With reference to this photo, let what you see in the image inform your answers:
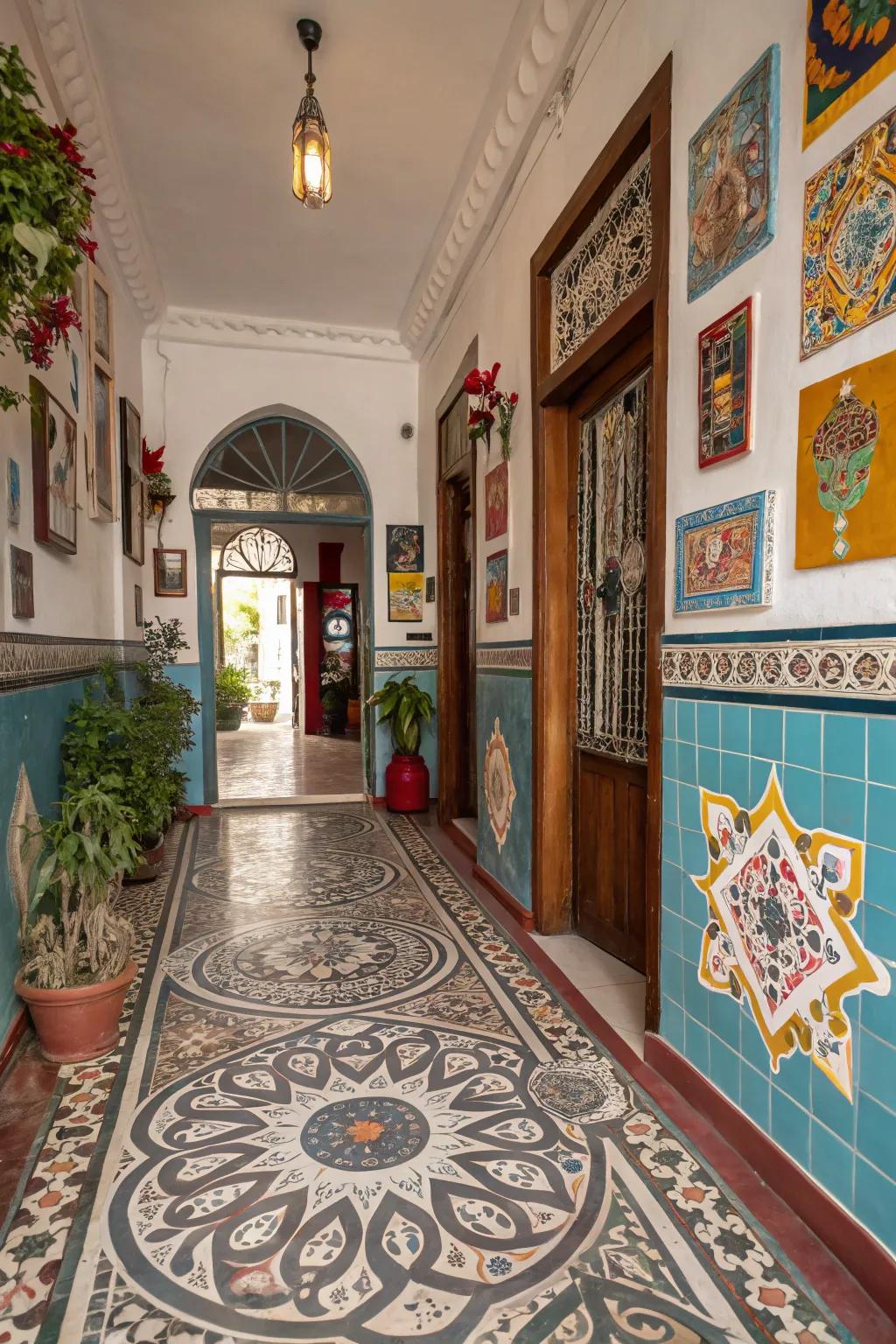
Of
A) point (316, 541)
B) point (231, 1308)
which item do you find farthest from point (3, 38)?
point (316, 541)

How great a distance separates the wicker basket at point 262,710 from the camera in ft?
47.4

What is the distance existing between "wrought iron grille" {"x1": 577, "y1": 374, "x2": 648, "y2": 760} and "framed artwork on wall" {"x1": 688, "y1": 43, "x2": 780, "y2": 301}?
2.34 feet

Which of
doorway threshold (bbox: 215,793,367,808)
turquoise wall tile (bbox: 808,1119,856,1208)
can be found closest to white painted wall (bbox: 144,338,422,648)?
doorway threshold (bbox: 215,793,367,808)

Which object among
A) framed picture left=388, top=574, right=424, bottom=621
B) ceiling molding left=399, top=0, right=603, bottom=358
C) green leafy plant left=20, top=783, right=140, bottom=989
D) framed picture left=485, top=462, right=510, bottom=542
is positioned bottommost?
green leafy plant left=20, top=783, right=140, bottom=989

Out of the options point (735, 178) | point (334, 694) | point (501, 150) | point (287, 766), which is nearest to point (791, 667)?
point (735, 178)

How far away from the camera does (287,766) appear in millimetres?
8312

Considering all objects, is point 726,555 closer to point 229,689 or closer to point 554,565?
point 554,565

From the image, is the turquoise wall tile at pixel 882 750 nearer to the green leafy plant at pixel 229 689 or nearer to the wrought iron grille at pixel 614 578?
the wrought iron grille at pixel 614 578

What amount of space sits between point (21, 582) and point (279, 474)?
12.6ft

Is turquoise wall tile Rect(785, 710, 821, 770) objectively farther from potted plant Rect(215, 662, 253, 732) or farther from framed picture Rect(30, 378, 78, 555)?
potted plant Rect(215, 662, 253, 732)

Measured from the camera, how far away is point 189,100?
3.44 metres

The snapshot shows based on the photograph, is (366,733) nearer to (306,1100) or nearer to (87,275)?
(87,275)

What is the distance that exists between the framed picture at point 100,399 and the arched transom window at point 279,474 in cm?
158

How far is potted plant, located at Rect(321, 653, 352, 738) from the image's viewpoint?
37.6 feet
